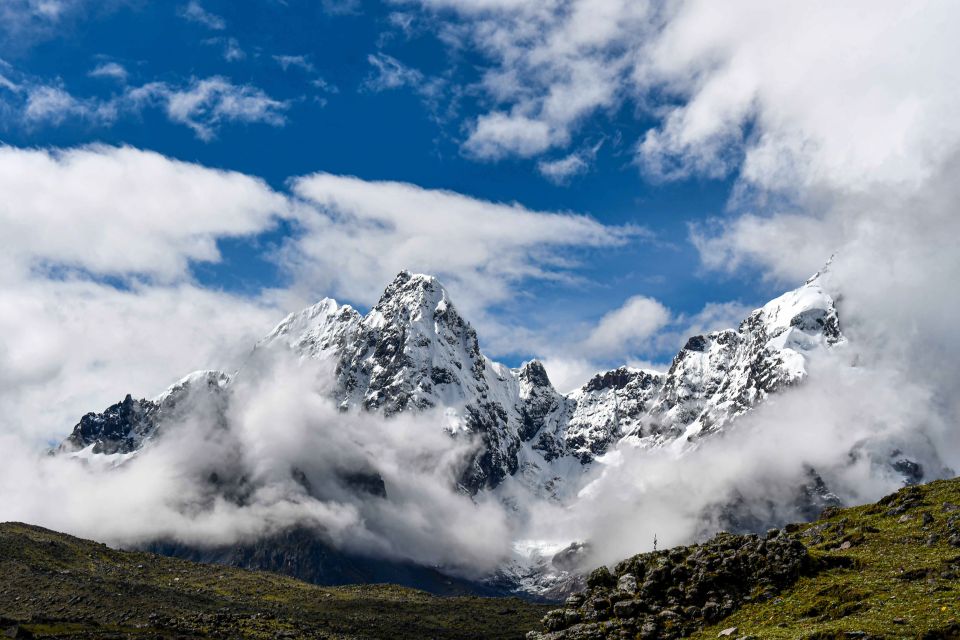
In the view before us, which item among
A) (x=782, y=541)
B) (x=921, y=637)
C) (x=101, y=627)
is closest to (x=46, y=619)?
(x=101, y=627)

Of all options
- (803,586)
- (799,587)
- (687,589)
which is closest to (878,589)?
(803,586)

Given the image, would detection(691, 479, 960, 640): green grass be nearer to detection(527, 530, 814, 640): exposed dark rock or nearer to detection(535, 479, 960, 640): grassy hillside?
detection(535, 479, 960, 640): grassy hillside

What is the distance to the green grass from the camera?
50094 millimetres

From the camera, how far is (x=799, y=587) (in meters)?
60.1

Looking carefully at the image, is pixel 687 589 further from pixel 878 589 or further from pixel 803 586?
pixel 878 589

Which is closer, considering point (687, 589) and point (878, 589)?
point (878, 589)

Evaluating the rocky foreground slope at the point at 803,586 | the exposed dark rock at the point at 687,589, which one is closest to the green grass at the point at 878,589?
the rocky foreground slope at the point at 803,586

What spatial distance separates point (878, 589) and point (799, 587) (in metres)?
5.66

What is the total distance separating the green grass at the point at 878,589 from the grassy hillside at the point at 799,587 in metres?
0.08

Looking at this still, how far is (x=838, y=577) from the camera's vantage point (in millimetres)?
60125

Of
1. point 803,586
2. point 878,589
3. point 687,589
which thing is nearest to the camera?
point 878,589

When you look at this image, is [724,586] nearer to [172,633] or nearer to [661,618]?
[661,618]

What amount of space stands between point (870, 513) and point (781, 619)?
26829mm

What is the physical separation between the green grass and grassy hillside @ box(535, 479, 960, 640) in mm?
76
